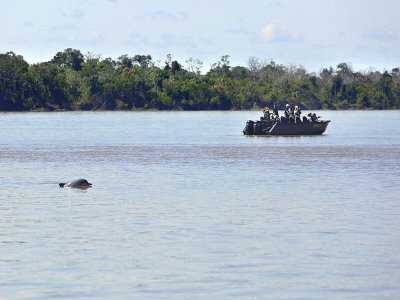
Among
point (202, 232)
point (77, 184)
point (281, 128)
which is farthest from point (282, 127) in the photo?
point (202, 232)

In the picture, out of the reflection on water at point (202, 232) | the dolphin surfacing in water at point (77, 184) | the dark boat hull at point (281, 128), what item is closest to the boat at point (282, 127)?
the dark boat hull at point (281, 128)

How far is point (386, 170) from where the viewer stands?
41812 millimetres

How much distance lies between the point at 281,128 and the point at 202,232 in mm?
52405

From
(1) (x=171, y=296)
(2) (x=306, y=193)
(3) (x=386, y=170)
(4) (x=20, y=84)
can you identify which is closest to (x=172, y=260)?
(1) (x=171, y=296)

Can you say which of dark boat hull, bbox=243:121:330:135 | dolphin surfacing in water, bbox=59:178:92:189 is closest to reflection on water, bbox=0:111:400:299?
dolphin surfacing in water, bbox=59:178:92:189

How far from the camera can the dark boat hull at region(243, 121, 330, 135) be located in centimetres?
7425

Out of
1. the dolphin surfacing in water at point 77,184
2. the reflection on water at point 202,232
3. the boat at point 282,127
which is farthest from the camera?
the boat at point 282,127

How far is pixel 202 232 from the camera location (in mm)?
22391

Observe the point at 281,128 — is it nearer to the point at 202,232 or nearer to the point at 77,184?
the point at 77,184

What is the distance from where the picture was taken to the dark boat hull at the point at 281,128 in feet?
244

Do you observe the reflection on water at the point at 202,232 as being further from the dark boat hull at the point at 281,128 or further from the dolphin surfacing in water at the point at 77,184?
the dark boat hull at the point at 281,128

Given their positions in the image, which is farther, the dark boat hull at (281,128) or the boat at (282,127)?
the dark boat hull at (281,128)

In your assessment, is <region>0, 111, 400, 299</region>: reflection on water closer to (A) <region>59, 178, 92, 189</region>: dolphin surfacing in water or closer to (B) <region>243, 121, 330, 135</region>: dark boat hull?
(A) <region>59, 178, 92, 189</region>: dolphin surfacing in water

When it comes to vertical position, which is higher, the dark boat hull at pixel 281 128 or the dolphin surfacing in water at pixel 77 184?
the dolphin surfacing in water at pixel 77 184
